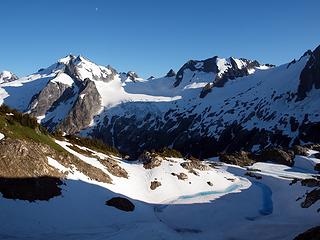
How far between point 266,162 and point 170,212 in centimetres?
7229

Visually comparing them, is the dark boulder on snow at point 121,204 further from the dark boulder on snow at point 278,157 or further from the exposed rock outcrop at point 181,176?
the dark boulder on snow at point 278,157

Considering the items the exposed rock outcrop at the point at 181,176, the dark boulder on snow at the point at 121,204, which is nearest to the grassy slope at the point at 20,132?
the dark boulder on snow at the point at 121,204

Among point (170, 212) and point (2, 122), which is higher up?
point (2, 122)

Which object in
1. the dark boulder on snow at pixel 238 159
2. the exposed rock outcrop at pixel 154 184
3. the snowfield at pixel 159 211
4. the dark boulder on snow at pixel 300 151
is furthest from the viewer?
the dark boulder on snow at pixel 300 151

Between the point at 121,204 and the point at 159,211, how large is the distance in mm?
5288

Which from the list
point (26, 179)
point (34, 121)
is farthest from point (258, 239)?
point (34, 121)

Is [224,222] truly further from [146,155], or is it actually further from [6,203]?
[146,155]

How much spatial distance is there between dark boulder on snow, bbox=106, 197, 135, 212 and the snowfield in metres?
0.69

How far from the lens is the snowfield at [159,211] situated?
131ft

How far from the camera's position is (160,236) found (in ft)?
132

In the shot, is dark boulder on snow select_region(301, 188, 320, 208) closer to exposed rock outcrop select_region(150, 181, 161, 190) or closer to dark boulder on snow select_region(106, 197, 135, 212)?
dark boulder on snow select_region(106, 197, 135, 212)

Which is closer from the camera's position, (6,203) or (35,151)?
(6,203)

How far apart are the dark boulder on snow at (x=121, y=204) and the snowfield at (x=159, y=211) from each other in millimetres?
686

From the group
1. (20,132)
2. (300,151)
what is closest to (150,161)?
(20,132)
